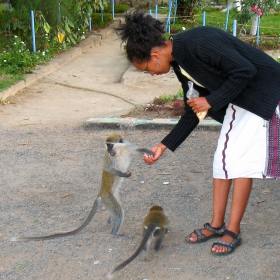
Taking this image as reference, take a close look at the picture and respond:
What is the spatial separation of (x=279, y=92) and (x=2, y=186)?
3.02 metres

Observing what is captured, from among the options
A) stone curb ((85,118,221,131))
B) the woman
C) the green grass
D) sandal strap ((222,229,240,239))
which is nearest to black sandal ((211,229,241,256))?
sandal strap ((222,229,240,239))

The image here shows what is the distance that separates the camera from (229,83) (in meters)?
3.02

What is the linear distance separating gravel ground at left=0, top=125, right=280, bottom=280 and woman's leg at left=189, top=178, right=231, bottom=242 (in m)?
0.09

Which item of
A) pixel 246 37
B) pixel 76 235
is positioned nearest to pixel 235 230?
pixel 76 235

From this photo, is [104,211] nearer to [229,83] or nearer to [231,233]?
[231,233]

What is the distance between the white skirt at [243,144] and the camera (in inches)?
129

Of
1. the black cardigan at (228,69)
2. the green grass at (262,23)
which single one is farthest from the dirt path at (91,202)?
the green grass at (262,23)

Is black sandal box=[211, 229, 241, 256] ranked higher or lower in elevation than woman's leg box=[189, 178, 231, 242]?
lower

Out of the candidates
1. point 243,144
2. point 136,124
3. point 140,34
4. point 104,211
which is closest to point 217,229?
point 243,144

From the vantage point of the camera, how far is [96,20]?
17859mm

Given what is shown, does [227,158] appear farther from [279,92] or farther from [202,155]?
Answer: [202,155]

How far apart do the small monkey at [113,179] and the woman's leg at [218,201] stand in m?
0.60

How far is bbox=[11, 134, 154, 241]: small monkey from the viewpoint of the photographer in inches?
157

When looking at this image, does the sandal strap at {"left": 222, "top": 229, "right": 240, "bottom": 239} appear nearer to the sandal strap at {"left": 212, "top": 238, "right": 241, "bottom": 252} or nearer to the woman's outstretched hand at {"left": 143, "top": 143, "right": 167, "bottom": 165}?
the sandal strap at {"left": 212, "top": 238, "right": 241, "bottom": 252}
